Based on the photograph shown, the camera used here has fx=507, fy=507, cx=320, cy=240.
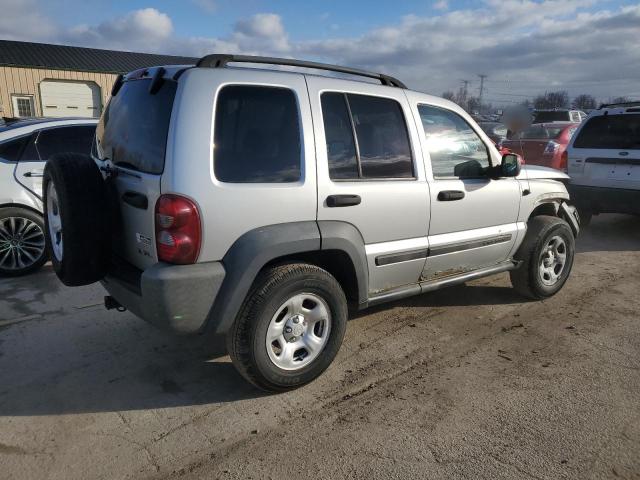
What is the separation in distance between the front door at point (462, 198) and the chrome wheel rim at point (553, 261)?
0.59 m

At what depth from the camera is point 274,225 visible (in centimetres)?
296

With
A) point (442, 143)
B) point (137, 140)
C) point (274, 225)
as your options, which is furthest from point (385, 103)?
point (137, 140)

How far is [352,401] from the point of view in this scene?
3.15 m

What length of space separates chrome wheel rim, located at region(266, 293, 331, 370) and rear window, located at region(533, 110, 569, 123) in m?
17.4

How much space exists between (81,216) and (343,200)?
156 centimetres

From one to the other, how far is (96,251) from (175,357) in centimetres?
108

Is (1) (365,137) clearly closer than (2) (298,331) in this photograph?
No

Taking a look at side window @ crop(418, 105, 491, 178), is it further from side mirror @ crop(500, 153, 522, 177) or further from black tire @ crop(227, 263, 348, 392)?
black tire @ crop(227, 263, 348, 392)

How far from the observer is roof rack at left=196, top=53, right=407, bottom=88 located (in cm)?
300

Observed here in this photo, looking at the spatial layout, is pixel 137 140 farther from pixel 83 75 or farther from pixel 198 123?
Answer: pixel 83 75

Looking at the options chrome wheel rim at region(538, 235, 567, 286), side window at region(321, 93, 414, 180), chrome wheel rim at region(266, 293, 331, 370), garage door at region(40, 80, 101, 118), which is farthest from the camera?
garage door at region(40, 80, 101, 118)

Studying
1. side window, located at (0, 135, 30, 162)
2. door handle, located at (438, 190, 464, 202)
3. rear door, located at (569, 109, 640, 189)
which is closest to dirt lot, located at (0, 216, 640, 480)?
door handle, located at (438, 190, 464, 202)

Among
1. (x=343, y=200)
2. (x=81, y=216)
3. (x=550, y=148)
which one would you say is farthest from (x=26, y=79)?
(x=343, y=200)

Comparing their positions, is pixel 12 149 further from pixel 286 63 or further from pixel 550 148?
pixel 550 148
